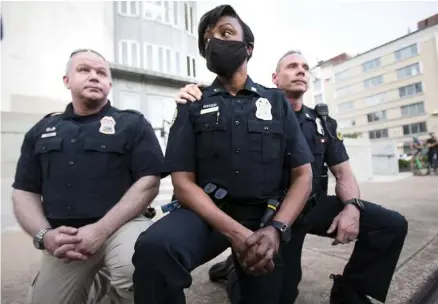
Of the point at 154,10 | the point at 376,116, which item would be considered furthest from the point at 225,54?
the point at 376,116

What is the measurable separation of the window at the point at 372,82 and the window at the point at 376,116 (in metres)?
3.79

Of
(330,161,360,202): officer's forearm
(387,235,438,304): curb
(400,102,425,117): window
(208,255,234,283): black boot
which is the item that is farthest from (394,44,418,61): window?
(208,255,234,283): black boot

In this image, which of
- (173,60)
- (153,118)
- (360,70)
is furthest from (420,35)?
(153,118)

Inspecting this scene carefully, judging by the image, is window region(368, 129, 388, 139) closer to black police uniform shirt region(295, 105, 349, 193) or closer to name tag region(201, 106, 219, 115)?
black police uniform shirt region(295, 105, 349, 193)

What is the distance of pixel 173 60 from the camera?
45.8 feet

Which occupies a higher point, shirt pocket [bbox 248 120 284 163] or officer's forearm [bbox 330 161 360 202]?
shirt pocket [bbox 248 120 284 163]

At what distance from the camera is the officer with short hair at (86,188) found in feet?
4.86

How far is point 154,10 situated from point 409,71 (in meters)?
33.8

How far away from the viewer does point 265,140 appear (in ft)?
5.11

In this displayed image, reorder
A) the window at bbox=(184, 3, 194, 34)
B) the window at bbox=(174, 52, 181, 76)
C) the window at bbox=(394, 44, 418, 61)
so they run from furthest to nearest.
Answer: the window at bbox=(394, 44, 418, 61)
the window at bbox=(184, 3, 194, 34)
the window at bbox=(174, 52, 181, 76)

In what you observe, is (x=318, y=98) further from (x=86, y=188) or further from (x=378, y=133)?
(x=86, y=188)

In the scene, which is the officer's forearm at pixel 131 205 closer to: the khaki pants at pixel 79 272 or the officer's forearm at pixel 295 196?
the khaki pants at pixel 79 272

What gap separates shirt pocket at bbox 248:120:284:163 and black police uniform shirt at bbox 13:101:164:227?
60cm

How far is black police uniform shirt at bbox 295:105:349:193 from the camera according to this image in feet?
6.75
